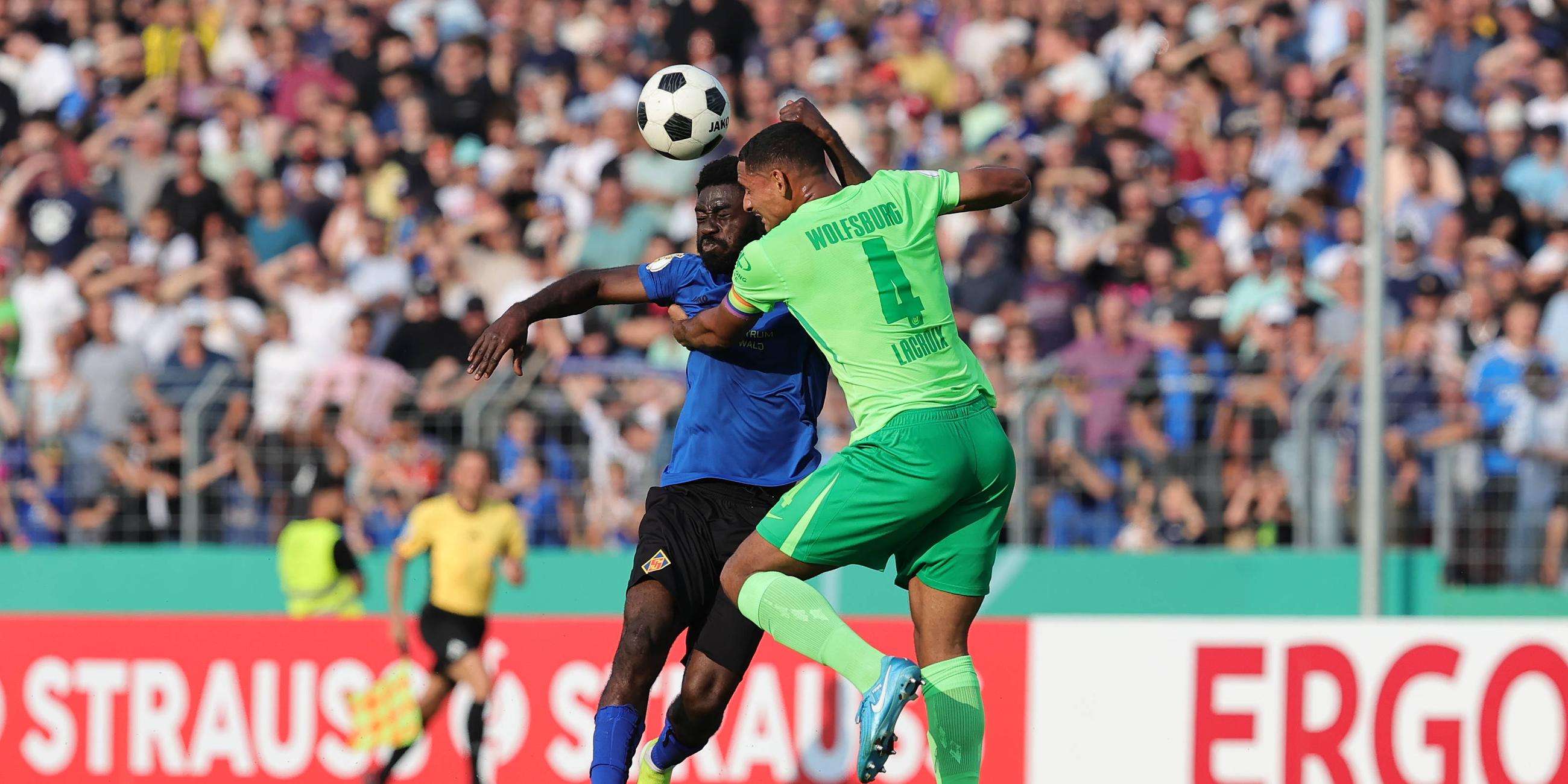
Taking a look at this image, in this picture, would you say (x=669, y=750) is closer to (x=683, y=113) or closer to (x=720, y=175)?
(x=720, y=175)

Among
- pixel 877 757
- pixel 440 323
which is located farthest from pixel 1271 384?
pixel 877 757

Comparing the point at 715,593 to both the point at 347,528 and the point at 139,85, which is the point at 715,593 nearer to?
the point at 347,528

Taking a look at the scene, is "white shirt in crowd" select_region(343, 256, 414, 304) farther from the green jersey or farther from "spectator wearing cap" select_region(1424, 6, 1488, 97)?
the green jersey

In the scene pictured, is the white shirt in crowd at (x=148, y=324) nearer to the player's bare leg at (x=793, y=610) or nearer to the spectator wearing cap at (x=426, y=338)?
the spectator wearing cap at (x=426, y=338)

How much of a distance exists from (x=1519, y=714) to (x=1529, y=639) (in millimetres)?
345

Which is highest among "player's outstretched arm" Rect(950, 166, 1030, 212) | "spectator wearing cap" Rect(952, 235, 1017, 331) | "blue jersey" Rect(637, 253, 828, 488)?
"spectator wearing cap" Rect(952, 235, 1017, 331)

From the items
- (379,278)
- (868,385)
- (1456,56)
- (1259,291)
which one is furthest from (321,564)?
(1456,56)

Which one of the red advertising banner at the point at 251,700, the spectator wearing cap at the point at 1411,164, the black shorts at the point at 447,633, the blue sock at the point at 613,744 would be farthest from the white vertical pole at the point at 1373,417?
the blue sock at the point at 613,744

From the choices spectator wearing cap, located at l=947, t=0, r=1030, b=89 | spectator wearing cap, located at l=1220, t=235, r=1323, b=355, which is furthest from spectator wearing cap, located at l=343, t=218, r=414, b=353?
spectator wearing cap, located at l=1220, t=235, r=1323, b=355

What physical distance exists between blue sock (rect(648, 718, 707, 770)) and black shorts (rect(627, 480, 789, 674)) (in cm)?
28

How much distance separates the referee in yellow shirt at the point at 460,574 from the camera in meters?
10.7

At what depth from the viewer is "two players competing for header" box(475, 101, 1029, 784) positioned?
640 centimetres

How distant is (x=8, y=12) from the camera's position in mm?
18250

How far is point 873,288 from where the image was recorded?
6.41m
